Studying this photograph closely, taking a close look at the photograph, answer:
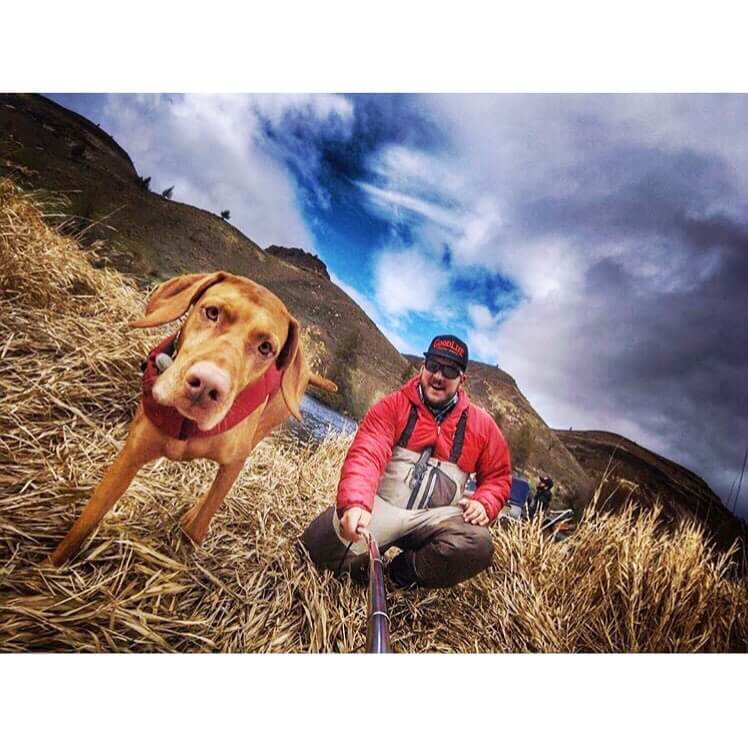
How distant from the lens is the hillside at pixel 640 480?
2861mm

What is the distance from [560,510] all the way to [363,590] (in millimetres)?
1161

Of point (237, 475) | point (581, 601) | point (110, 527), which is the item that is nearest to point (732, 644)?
point (581, 601)

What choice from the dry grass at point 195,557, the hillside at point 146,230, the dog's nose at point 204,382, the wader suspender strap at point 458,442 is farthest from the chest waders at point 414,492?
the dog's nose at point 204,382

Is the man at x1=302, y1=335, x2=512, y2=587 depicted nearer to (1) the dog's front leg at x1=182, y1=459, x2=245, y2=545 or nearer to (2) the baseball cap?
(2) the baseball cap

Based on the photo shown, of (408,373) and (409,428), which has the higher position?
(408,373)

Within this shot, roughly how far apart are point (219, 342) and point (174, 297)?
451 mm

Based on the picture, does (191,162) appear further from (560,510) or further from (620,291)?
(560,510)

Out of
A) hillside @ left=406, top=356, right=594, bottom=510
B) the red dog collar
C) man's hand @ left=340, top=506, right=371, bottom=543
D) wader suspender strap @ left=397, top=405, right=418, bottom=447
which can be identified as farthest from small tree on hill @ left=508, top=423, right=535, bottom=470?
the red dog collar

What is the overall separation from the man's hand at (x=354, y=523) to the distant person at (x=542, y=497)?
3.04 ft

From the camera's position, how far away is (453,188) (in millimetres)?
2834

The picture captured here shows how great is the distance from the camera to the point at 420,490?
8.57ft

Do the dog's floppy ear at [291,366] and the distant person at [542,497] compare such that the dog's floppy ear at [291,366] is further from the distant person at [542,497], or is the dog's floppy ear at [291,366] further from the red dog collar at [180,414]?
the distant person at [542,497]

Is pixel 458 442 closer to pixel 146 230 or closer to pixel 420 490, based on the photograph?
pixel 420 490

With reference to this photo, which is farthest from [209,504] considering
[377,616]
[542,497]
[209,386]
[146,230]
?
[542,497]
